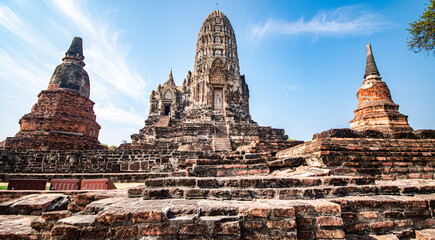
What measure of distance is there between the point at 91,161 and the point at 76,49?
11327 millimetres

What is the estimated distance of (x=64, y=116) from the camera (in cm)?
1336

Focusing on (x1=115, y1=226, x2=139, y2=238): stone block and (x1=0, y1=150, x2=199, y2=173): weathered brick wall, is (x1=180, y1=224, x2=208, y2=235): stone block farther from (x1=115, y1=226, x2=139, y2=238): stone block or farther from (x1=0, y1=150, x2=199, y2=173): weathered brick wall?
(x1=0, y1=150, x2=199, y2=173): weathered brick wall

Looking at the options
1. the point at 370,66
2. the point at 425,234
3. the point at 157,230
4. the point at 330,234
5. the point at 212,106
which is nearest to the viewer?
the point at 157,230

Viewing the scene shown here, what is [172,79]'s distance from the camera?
26312 mm

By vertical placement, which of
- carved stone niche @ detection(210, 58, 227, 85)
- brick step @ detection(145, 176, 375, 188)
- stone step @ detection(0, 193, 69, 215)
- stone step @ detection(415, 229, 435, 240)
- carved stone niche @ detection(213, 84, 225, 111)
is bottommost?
stone step @ detection(415, 229, 435, 240)


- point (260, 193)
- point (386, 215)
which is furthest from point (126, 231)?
point (386, 215)

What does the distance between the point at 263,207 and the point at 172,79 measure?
25703 mm

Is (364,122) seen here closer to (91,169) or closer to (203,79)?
(91,169)

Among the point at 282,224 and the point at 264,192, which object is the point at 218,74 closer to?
the point at 264,192

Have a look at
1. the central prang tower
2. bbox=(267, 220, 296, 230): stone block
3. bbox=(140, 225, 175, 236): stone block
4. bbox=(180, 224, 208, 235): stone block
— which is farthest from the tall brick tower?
the central prang tower

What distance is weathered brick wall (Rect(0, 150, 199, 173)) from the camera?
29.9 ft

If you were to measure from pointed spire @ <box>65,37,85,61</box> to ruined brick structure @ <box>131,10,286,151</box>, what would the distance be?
7.35 metres

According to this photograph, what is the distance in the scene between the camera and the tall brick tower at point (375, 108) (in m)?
8.41

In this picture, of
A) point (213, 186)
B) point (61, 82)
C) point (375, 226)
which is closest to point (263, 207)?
point (213, 186)
